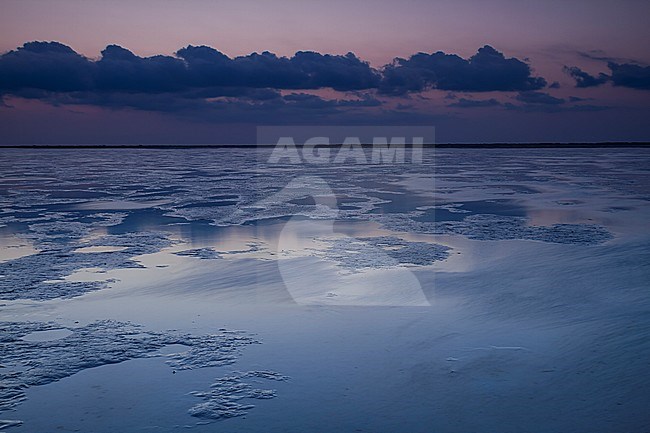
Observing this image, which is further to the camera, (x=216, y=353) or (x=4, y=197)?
(x=4, y=197)

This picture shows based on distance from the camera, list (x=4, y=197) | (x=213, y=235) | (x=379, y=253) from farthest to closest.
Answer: (x=4, y=197), (x=213, y=235), (x=379, y=253)

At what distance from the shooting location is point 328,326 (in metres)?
3.96

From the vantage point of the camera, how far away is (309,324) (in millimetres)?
4012

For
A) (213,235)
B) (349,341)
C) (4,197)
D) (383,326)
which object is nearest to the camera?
(349,341)

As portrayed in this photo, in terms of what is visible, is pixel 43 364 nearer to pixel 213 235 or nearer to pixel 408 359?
pixel 408 359

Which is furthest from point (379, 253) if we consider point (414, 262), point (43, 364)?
point (43, 364)

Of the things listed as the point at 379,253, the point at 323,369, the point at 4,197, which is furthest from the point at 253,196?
the point at 323,369

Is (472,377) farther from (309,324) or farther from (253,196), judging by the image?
(253,196)

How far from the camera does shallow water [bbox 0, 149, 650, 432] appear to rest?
273cm

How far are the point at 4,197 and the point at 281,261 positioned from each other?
956cm

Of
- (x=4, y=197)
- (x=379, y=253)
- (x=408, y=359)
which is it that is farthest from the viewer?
(x=4, y=197)

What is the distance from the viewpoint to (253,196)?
1313cm

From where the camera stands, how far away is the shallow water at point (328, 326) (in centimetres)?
273

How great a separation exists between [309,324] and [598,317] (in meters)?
2.03
